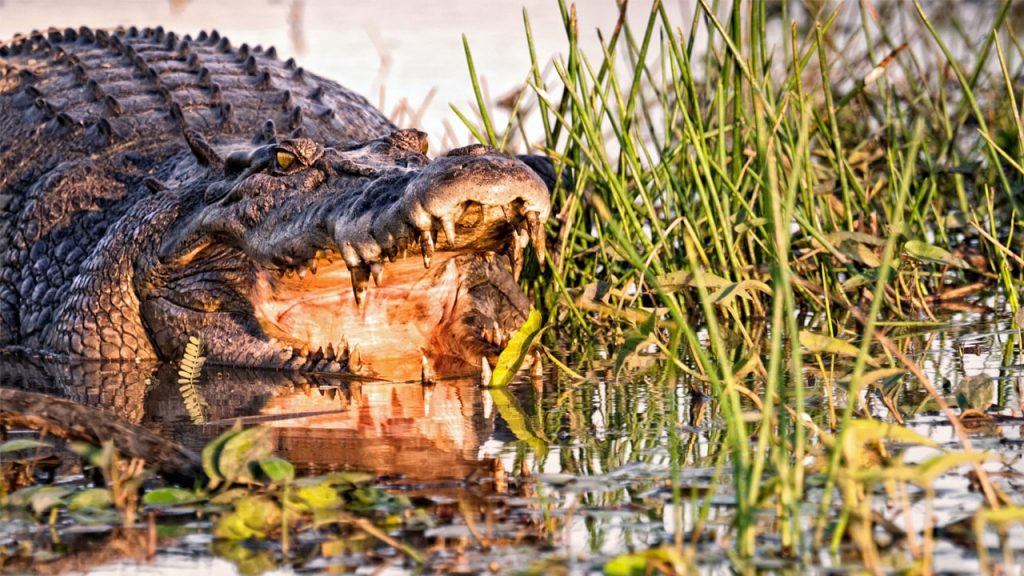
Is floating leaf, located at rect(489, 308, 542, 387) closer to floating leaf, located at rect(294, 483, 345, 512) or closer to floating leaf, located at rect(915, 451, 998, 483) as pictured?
floating leaf, located at rect(294, 483, 345, 512)

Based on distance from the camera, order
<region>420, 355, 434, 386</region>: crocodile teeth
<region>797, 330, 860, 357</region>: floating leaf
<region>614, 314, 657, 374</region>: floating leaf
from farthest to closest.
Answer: <region>420, 355, 434, 386</region>: crocodile teeth, <region>614, 314, 657, 374</region>: floating leaf, <region>797, 330, 860, 357</region>: floating leaf

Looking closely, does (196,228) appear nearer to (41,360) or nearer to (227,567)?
(41,360)

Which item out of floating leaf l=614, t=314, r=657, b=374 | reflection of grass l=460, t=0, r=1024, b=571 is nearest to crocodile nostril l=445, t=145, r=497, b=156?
reflection of grass l=460, t=0, r=1024, b=571

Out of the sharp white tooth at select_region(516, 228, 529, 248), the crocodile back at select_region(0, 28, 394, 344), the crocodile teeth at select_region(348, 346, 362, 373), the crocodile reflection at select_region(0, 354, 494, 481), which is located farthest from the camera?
the crocodile back at select_region(0, 28, 394, 344)

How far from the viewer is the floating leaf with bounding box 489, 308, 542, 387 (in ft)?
11.5

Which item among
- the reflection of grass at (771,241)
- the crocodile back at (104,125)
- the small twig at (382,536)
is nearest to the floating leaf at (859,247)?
the reflection of grass at (771,241)

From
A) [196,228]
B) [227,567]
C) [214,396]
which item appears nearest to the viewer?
[227,567]

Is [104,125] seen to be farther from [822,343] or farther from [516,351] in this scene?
[822,343]

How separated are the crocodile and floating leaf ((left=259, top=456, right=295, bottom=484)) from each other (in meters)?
1.15

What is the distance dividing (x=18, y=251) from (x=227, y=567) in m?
3.89

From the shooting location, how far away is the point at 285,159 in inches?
173

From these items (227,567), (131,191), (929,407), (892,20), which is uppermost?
(892,20)

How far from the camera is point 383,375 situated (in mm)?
4324

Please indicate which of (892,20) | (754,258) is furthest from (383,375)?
(892,20)
